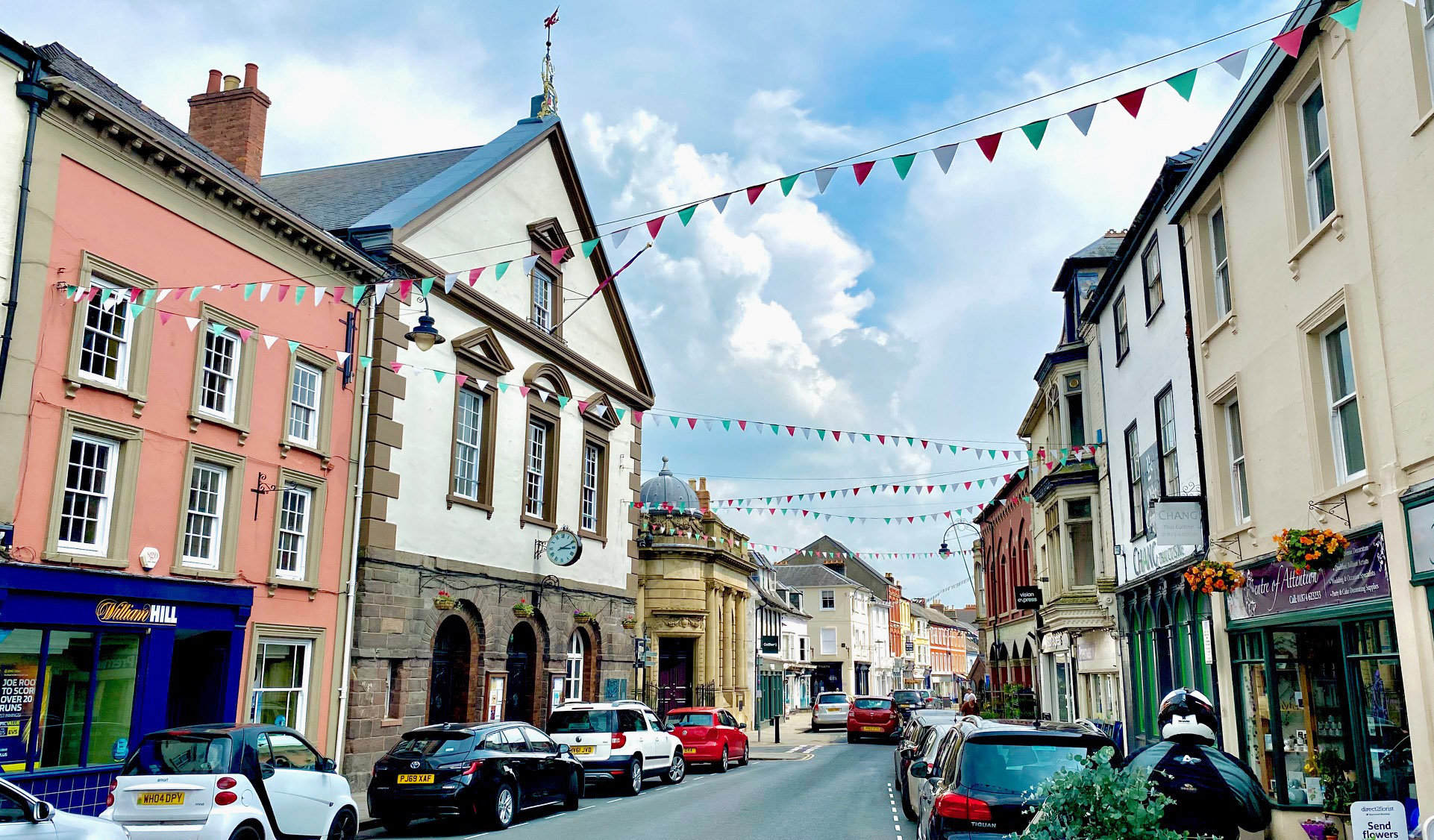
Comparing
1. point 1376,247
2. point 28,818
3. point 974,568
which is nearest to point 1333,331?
point 1376,247

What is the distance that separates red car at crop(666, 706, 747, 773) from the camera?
26.8 m

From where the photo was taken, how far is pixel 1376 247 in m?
10.0

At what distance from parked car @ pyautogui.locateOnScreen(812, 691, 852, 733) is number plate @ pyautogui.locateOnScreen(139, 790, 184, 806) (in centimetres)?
3900

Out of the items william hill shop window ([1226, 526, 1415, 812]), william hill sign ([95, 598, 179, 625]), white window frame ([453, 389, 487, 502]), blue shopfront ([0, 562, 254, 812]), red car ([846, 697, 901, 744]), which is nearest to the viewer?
william hill shop window ([1226, 526, 1415, 812])

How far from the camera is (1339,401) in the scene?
1100cm

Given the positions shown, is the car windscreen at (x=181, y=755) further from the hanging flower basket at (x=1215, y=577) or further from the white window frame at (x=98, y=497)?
the hanging flower basket at (x=1215, y=577)

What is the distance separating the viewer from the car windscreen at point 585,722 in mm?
20969

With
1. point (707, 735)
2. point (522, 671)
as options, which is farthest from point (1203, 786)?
point (707, 735)

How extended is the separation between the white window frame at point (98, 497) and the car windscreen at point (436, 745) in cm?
490

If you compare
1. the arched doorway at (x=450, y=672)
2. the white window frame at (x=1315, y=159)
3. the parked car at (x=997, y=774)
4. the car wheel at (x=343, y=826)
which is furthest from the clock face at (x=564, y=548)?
the white window frame at (x=1315, y=159)

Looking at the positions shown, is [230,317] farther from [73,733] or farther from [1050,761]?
[1050,761]

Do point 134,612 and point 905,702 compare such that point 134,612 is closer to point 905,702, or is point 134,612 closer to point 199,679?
point 199,679

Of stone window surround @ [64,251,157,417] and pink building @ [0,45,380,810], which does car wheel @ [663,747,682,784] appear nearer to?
pink building @ [0,45,380,810]

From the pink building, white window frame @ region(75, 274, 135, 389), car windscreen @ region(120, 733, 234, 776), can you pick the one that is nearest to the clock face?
the pink building
